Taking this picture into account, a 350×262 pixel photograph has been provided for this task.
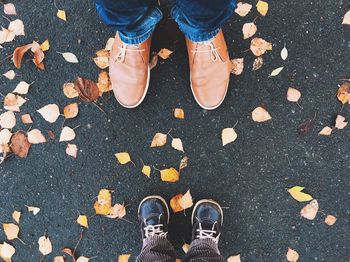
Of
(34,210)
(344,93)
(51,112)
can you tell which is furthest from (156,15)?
(34,210)

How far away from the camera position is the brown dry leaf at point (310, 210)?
74.8 inches

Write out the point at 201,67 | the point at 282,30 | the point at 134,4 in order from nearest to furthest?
1. the point at 134,4
2. the point at 201,67
3. the point at 282,30

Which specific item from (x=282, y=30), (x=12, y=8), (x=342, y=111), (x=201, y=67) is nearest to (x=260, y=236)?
(x=342, y=111)

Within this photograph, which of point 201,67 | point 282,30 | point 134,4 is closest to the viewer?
point 134,4

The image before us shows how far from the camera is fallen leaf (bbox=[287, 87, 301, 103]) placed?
192cm

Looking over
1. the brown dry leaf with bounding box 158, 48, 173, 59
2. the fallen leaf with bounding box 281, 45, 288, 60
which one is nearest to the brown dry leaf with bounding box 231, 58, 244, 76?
the fallen leaf with bounding box 281, 45, 288, 60

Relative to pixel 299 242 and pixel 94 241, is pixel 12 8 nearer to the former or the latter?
pixel 94 241

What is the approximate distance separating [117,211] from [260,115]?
82cm

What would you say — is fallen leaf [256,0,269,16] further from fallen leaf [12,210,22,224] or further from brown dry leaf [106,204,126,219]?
fallen leaf [12,210,22,224]

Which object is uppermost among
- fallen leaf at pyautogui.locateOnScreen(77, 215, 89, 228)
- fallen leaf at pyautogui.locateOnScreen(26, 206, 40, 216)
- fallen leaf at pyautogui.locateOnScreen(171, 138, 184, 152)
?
fallen leaf at pyautogui.locateOnScreen(171, 138, 184, 152)

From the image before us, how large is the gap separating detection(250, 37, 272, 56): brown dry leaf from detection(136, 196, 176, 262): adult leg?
83cm

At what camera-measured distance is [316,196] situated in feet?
6.24

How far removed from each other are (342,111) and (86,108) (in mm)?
1204

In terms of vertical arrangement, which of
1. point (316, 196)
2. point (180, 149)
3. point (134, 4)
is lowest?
point (316, 196)
